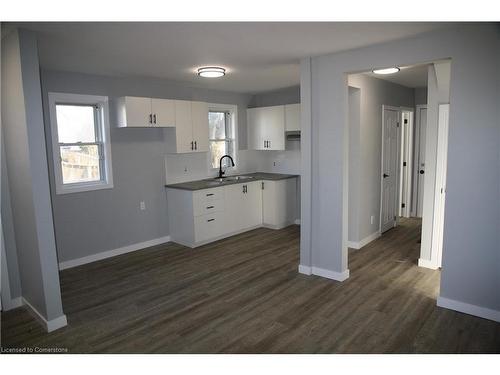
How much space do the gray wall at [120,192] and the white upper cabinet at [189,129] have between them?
0.23 m

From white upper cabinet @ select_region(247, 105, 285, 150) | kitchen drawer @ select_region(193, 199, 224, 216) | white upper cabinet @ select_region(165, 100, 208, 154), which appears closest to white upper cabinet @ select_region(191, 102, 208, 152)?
white upper cabinet @ select_region(165, 100, 208, 154)

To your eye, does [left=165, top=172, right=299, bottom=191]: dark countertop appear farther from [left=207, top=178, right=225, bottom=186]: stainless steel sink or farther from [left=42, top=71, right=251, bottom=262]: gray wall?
[left=42, top=71, right=251, bottom=262]: gray wall

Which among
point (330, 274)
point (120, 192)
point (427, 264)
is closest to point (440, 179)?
point (427, 264)

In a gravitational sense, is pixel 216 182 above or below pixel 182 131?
below

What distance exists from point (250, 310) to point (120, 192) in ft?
8.41

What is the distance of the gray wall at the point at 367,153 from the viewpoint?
4637mm

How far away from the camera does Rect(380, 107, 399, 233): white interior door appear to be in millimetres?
5316

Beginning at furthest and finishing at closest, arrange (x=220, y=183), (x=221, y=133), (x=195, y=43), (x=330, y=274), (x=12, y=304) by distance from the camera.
Answer: (x=221, y=133)
(x=220, y=183)
(x=330, y=274)
(x=12, y=304)
(x=195, y=43)

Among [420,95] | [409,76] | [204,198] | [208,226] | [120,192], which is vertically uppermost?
[409,76]

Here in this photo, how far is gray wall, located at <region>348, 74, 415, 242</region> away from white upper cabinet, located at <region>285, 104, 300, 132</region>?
4.04ft

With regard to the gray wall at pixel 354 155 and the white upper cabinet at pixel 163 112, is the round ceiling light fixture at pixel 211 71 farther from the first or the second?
the gray wall at pixel 354 155

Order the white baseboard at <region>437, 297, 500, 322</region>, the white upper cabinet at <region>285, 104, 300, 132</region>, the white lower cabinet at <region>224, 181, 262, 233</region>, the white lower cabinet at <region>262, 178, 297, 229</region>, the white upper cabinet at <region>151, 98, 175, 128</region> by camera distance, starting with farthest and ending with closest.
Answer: the white lower cabinet at <region>262, 178, 297, 229</region>
the white upper cabinet at <region>285, 104, 300, 132</region>
the white lower cabinet at <region>224, 181, 262, 233</region>
the white upper cabinet at <region>151, 98, 175, 128</region>
the white baseboard at <region>437, 297, 500, 322</region>

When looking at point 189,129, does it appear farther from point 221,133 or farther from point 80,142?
point 80,142

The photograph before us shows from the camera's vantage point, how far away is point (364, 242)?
195 inches
